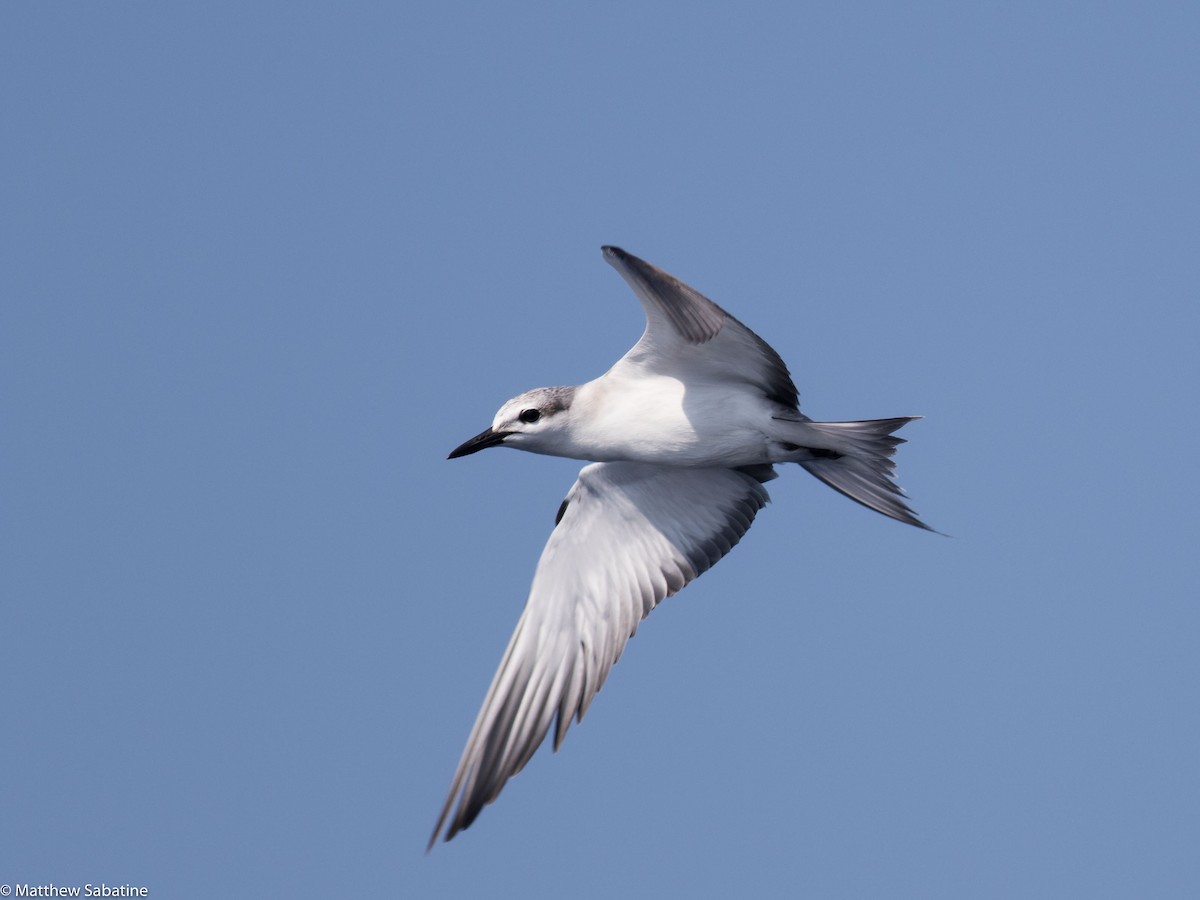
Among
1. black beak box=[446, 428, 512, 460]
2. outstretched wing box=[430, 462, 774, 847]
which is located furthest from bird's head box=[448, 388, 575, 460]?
outstretched wing box=[430, 462, 774, 847]

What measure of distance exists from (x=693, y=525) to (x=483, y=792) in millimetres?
2708

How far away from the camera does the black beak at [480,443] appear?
9.70m

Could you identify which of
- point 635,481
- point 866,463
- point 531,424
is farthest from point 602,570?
point 866,463

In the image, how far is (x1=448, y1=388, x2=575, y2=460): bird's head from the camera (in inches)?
→ 375

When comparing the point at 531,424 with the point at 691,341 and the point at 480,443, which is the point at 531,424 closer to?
the point at 480,443

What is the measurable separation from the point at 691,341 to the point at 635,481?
193 centimetres

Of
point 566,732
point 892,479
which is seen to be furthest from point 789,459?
point 566,732

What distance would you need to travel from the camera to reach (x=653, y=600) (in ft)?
33.7

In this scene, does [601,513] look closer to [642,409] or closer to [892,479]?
[642,409]

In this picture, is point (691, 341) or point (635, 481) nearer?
point (691, 341)

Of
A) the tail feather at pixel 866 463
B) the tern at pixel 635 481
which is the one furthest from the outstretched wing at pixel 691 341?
the tail feather at pixel 866 463

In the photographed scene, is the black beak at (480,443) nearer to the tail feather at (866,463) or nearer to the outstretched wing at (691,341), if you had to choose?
the outstretched wing at (691,341)

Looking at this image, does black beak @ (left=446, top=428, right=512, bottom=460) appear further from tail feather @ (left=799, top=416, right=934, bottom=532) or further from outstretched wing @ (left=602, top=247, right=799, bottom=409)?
tail feather @ (left=799, top=416, right=934, bottom=532)

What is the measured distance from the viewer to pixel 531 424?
378 inches
